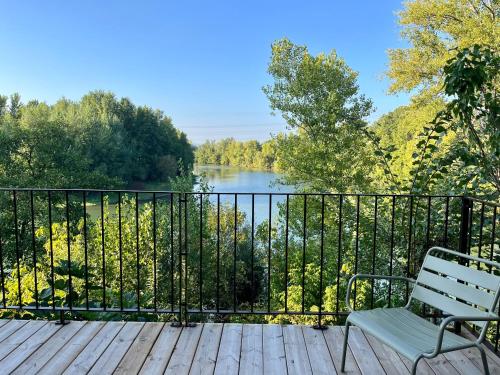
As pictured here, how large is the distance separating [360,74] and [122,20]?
13.4m

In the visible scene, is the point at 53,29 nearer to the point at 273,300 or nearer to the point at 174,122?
the point at 174,122

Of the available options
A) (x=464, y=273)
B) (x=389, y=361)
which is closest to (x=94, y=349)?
(x=389, y=361)

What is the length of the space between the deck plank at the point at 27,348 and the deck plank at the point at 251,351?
1.22 meters

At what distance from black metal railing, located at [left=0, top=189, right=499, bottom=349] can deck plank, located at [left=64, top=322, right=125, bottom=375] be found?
169mm

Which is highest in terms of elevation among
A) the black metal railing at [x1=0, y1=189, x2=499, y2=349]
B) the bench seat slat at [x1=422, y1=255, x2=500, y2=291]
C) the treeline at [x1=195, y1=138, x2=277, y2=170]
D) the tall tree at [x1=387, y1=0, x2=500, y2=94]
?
the tall tree at [x1=387, y1=0, x2=500, y2=94]

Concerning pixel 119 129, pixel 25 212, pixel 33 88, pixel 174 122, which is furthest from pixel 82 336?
pixel 174 122

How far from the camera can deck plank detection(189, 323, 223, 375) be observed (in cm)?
207

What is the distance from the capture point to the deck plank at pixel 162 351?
206 cm

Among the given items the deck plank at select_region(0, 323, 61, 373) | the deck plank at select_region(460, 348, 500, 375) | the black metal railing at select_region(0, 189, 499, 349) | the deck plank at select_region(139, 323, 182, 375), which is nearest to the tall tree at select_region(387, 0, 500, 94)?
the black metal railing at select_region(0, 189, 499, 349)

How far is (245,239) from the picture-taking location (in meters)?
12.9

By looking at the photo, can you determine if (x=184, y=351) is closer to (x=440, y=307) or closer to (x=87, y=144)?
(x=440, y=307)

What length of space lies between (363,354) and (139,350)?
1.31m

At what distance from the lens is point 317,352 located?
7.43 ft

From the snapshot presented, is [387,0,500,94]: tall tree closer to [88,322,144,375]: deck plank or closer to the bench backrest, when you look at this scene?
the bench backrest
